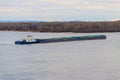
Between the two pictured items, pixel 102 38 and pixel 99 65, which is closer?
pixel 99 65

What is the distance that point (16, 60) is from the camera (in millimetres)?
25109

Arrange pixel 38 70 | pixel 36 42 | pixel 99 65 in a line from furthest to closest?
1. pixel 36 42
2. pixel 99 65
3. pixel 38 70

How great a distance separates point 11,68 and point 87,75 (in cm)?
473

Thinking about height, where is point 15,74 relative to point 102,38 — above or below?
above

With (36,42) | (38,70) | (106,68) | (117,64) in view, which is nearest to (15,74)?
(38,70)

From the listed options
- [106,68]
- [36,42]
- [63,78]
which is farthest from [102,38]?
[63,78]

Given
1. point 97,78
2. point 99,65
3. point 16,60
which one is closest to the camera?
point 97,78

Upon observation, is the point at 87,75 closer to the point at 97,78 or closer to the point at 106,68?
the point at 97,78

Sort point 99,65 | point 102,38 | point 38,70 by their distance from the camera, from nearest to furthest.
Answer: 1. point 38,70
2. point 99,65
3. point 102,38

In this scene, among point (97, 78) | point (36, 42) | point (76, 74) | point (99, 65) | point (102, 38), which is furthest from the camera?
point (102, 38)

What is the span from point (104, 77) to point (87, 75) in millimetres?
872

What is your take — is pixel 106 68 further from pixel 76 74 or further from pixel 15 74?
pixel 15 74

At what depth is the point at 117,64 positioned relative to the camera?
2202cm

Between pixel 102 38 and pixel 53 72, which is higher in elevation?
pixel 53 72
